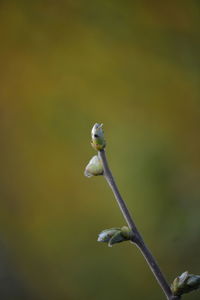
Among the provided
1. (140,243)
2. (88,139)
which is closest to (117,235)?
(140,243)

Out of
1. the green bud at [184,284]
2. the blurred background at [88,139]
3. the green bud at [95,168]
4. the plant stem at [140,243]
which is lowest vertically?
the green bud at [184,284]

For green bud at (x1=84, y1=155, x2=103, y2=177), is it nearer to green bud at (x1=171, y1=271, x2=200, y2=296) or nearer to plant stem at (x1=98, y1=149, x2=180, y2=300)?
plant stem at (x1=98, y1=149, x2=180, y2=300)

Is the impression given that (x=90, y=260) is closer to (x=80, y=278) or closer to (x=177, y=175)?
(x=80, y=278)

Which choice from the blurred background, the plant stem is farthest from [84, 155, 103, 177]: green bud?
the blurred background

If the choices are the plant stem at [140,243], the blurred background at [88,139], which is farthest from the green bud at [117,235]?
the blurred background at [88,139]

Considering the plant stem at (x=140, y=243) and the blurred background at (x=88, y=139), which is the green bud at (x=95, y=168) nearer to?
the plant stem at (x=140, y=243)

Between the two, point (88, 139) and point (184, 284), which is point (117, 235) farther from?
point (88, 139)

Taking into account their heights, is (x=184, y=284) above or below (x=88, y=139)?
below

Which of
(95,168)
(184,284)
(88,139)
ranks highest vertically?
(88,139)
